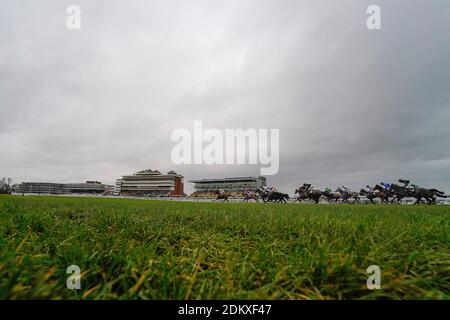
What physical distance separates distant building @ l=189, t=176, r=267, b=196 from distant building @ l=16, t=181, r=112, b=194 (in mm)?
81903

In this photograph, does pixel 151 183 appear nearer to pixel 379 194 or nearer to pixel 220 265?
pixel 379 194

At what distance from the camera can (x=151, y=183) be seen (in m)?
123

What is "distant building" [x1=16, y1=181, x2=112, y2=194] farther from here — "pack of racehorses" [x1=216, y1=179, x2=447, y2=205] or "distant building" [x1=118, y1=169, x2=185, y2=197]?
"pack of racehorses" [x1=216, y1=179, x2=447, y2=205]

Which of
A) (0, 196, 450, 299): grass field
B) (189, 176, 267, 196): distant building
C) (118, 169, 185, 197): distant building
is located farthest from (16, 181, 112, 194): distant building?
(0, 196, 450, 299): grass field

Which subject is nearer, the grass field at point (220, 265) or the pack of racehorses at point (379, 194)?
the grass field at point (220, 265)

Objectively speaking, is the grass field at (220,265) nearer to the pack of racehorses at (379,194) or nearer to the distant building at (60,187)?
the pack of racehorses at (379,194)

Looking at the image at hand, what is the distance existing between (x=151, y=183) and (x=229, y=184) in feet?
150

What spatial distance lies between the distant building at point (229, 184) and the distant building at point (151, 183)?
10.1 metres

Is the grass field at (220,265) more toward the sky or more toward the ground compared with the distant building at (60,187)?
more toward the sky

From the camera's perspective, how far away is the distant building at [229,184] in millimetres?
111938

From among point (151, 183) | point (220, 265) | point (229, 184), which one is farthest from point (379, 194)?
point (151, 183)

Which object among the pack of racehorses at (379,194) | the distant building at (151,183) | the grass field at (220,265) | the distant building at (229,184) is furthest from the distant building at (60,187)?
the grass field at (220,265)
